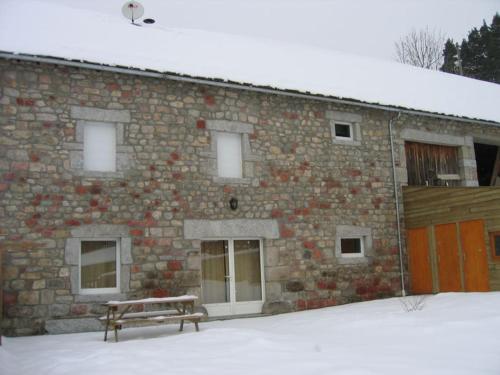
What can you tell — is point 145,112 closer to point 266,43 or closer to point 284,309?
point 284,309

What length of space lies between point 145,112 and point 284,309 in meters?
4.58

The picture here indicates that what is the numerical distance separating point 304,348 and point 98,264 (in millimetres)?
4444

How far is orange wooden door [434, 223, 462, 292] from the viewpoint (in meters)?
11.4

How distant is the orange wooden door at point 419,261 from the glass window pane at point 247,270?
146 inches

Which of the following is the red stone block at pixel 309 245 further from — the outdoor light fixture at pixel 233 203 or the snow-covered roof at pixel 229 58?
the snow-covered roof at pixel 229 58

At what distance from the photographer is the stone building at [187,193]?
9.00 meters

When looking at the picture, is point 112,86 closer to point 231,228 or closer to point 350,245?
point 231,228

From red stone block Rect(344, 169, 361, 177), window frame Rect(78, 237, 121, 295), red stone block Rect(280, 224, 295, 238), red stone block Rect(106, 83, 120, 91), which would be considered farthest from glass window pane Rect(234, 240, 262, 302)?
red stone block Rect(106, 83, 120, 91)

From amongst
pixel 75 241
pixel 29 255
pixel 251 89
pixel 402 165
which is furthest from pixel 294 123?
pixel 29 255

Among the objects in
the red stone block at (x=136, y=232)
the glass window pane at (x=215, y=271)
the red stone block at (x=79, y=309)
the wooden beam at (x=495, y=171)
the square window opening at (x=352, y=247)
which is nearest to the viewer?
the red stone block at (x=79, y=309)

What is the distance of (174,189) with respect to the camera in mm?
10047

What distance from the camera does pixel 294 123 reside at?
37.7 ft

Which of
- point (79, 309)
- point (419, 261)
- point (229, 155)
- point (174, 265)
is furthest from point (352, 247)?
point (79, 309)

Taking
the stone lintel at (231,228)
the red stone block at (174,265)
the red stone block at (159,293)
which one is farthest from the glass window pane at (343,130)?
the red stone block at (159,293)
